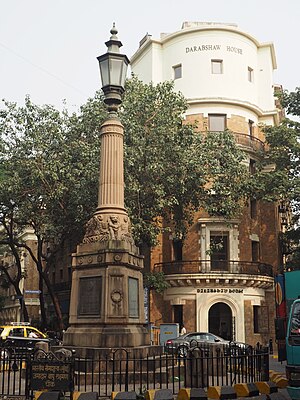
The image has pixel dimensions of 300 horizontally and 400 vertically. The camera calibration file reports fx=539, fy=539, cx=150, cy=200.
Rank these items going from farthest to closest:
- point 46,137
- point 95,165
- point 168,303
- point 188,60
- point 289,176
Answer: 1. point 188,60
2. point 168,303
3. point 289,176
4. point 46,137
5. point 95,165

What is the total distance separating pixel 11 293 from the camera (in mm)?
62844

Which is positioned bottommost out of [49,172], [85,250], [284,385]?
[284,385]

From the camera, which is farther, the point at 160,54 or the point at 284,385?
the point at 160,54

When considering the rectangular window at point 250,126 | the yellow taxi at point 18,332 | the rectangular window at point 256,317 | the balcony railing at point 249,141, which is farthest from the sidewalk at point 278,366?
the rectangular window at point 250,126

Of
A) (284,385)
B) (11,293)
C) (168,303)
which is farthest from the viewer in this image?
(11,293)

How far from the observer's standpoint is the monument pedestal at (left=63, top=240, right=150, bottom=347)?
12.4 m

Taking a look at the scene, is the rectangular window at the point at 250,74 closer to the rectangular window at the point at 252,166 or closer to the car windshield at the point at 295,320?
the rectangular window at the point at 252,166

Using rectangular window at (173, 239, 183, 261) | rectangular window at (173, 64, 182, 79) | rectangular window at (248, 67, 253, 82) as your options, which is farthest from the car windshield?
rectangular window at (248, 67, 253, 82)

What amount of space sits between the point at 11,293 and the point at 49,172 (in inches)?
1594

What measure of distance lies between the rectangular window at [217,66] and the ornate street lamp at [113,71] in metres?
23.8

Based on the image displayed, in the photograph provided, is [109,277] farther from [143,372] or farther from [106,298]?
[143,372]

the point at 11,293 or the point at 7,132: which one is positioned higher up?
the point at 7,132

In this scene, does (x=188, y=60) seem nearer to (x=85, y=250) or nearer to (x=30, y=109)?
(x=30, y=109)

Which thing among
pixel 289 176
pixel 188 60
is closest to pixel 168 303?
pixel 289 176
